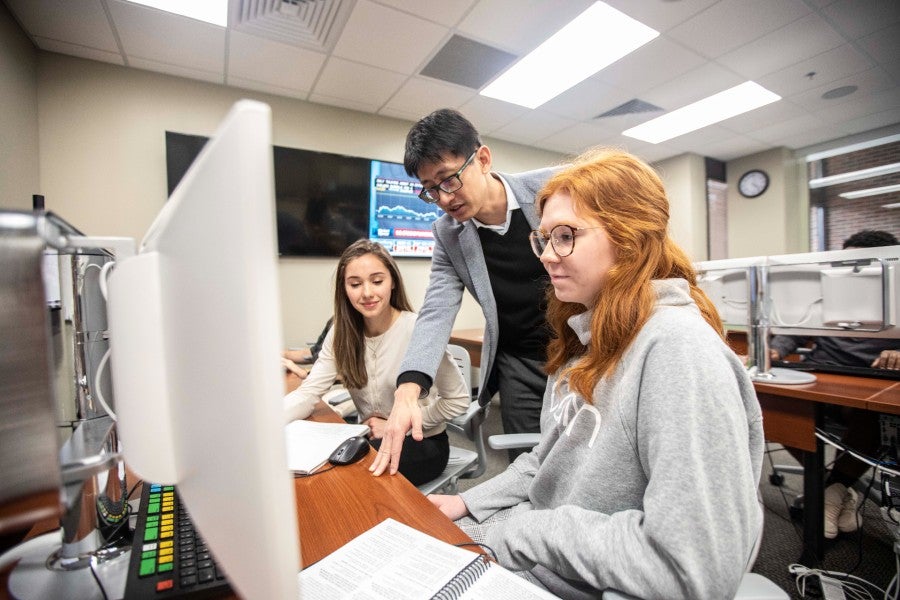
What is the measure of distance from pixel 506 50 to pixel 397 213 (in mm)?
1651

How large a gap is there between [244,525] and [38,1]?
10.9 feet

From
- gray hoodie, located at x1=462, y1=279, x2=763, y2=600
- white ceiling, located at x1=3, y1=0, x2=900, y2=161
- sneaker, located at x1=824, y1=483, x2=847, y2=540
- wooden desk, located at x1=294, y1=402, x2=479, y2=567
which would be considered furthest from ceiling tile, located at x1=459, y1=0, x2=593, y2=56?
sneaker, located at x1=824, y1=483, x2=847, y2=540

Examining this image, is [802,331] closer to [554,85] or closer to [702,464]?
[702,464]

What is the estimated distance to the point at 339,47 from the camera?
277 cm

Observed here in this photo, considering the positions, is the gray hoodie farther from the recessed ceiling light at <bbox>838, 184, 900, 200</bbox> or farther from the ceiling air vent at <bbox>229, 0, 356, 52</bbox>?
the recessed ceiling light at <bbox>838, 184, 900, 200</bbox>

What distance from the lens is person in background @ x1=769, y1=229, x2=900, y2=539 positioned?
187 centimetres

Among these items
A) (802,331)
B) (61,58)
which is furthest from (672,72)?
(61,58)

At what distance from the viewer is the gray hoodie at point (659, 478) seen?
1.80 ft

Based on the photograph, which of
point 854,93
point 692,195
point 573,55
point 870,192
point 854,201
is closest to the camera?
point 573,55

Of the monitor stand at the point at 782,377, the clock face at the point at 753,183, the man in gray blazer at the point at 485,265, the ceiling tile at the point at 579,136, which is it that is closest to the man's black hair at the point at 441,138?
the man in gray blazer at the point at 485,265

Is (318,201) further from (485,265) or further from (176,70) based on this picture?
(485,265)

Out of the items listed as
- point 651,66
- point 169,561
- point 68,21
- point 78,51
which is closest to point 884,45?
point 651,66

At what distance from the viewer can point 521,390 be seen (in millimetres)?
1557

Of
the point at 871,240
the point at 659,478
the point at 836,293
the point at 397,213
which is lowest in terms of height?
the point at 659,478
